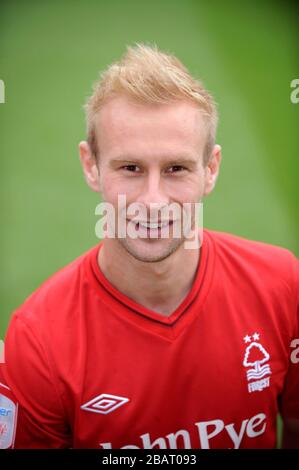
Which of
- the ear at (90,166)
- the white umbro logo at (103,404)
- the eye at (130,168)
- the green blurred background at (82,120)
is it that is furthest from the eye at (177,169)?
the green blurred background at (82,120)

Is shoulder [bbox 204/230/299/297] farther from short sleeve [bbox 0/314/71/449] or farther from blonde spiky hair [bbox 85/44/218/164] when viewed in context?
short sleeve [bbox 0/314/71/449]

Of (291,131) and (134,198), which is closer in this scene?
(134,198)

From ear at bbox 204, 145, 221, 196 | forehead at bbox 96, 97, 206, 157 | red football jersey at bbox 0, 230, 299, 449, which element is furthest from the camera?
ear at bbox 204, 145, 221, 196

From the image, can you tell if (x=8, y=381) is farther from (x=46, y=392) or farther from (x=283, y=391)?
(x=283, y=391)

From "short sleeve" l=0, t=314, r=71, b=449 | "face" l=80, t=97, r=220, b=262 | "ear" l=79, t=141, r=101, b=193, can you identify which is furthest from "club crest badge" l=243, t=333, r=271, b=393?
"ear" l=79, t=141, r=101, b=193

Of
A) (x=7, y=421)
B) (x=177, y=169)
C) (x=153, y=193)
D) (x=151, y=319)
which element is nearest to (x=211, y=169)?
(x=177, y=169)

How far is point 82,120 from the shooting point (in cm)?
345

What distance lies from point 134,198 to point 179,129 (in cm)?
25

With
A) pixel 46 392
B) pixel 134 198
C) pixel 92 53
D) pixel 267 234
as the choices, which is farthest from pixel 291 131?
pixel 46 392

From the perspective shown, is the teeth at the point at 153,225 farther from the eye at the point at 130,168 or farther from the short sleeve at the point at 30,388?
the short sleeve at the point at 30,388

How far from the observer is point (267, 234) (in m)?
3.34

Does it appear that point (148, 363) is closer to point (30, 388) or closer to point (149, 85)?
point (30, 388)

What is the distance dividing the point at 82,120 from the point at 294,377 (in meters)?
2.32

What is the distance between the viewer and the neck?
1.70 metres
